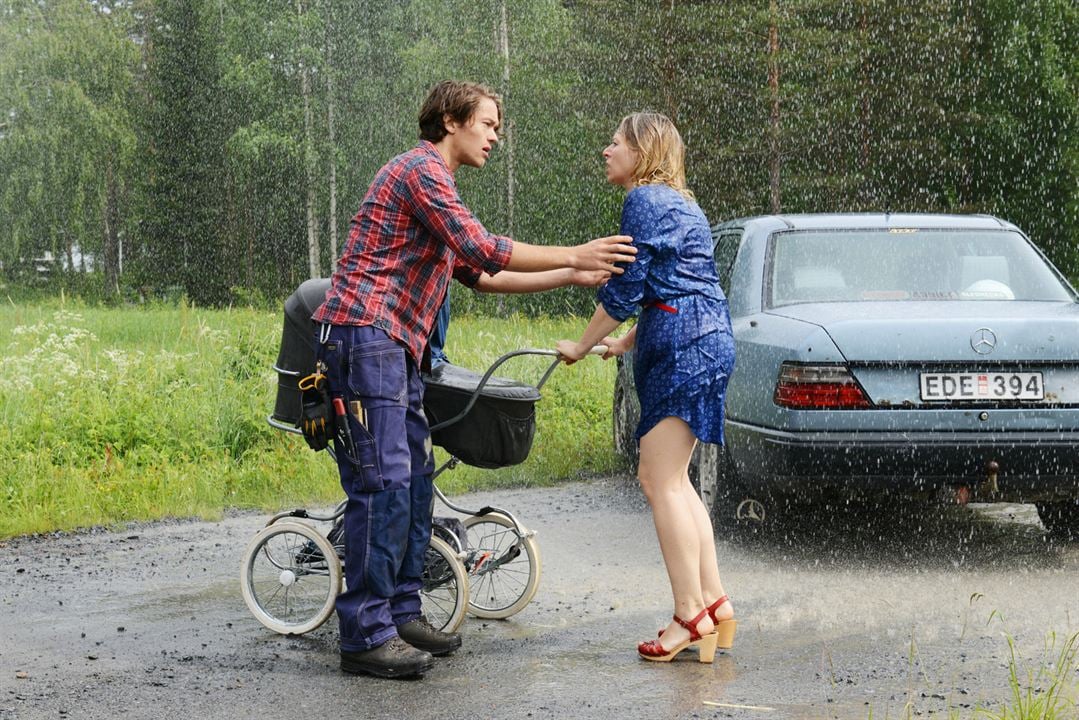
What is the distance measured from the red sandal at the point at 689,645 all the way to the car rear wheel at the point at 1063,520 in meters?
3.10

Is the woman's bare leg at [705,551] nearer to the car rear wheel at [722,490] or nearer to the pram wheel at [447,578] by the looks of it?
the pram wheel at [447,578]

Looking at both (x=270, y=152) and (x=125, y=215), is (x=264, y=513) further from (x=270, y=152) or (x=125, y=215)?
(x=125, y=215)

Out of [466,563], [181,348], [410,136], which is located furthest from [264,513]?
[410,136]

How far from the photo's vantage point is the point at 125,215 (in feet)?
183

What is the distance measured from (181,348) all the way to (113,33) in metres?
34.5

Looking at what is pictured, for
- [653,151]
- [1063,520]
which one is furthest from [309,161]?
[653,151]

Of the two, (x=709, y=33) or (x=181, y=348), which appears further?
(x=709, y=33)

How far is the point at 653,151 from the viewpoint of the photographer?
15.8 feet

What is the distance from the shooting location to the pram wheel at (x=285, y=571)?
202 inches

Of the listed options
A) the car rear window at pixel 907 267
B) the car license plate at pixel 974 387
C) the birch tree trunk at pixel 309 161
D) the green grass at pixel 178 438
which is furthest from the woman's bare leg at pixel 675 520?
the birch tree trunk at pixel 309 161

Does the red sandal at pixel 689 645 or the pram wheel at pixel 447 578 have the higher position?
the pram wheel at pixel 447 578

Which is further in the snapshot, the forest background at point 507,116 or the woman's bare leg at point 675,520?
the forest background at point 507,116

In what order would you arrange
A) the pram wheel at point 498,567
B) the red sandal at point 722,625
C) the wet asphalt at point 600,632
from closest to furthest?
the wet asphalt at point 600,632 → the red sandal at point 722,625 → the pram wheel at point 498,567

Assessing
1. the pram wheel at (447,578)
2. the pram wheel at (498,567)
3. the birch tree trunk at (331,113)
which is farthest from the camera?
the birch tree trunk at (331,113)
